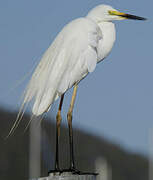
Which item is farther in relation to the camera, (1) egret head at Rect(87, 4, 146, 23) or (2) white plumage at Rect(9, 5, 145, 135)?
(1) egret head at Rect(87, 4, 146, 23)

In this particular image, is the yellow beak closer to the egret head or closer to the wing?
the egret head

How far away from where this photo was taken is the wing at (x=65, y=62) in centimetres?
642

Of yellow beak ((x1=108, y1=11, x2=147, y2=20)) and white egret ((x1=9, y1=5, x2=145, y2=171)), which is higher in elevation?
yellow beak ((x1=108, y1=11, x2=147, y2=20))

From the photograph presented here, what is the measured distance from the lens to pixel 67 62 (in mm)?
6543

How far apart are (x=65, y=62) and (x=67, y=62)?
19mm

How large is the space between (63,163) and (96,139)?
11.5 meters

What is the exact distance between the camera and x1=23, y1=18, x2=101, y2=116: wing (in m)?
6.42

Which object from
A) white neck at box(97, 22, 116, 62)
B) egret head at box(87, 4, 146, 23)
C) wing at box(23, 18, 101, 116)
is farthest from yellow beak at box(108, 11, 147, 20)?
wing at box(23, 18, 101, 116)

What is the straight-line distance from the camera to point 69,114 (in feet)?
22.0

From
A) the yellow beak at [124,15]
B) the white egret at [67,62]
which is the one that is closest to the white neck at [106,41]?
the white egret at [67,62]

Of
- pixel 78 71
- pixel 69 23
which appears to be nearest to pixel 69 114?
pixel 78 71

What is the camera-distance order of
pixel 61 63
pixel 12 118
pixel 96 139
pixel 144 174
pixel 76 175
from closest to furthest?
pixel 76 175 → pixel 61 63 → pixel 12 118 → pixel 96 139 → pixel 144 174

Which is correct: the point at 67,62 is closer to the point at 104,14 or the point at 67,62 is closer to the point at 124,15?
the point at 104,14

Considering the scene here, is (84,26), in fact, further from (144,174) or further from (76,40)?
(144,174)
